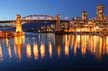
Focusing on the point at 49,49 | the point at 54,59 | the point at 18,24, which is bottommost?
the point at 49,49

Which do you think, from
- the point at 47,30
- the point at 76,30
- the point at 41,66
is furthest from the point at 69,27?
the point at 41,66

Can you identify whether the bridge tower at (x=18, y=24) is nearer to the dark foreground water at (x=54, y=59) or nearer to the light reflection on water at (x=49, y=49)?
the light reflection on water at (x=49, y=49)

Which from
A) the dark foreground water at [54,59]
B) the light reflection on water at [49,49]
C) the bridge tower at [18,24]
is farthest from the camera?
the bridge tower at [18,24]

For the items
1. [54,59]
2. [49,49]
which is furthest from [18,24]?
[54,59]

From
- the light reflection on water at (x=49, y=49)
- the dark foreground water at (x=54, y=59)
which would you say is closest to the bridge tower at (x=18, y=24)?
the light reflection on water at (x=49, y=49)

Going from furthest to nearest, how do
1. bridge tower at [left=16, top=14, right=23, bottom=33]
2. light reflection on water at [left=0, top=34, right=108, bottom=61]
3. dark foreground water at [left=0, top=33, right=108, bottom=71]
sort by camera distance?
→ bridge tower at [left=16, top=14, right=23, bottom=33] < light reflection on water at [left=0, top=34, right=108, bottom=61] < dark foreground water at [left=0, top=33, right=108, bottom=71]

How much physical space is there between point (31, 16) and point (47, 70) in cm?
7894

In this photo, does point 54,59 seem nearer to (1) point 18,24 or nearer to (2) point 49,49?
(2) point 49,49

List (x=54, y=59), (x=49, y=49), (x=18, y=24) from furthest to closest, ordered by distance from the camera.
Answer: (x=18, y=24) < (x=49, y=49) < (x=54, y=59)

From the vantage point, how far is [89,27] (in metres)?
111

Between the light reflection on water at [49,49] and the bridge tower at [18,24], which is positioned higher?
the bridge tower at [18,24]

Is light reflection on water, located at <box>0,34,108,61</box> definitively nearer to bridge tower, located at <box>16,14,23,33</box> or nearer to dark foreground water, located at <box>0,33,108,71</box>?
dark foreground water, located at <box>0,33,108,71</box>

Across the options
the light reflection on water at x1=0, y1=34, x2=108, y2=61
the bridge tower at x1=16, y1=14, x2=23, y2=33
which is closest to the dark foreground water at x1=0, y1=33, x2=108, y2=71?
the light reflection on water at x1=0, y1=34, x2=108, y2=61

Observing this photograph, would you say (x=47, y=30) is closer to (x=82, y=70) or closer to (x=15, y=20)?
(x=15, y=20)
